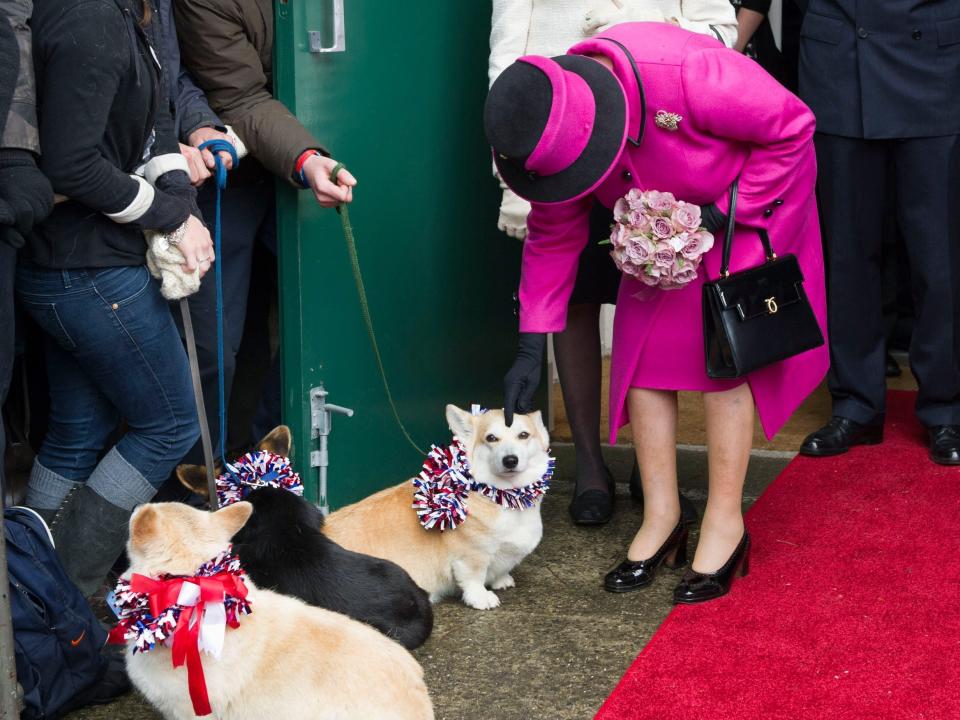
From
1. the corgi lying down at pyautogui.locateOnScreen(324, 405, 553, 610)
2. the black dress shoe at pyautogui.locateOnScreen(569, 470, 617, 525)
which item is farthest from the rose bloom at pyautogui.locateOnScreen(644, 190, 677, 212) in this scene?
the black dress shoe at pyautogui.locateOnScreen(569, 470, 617, 525)

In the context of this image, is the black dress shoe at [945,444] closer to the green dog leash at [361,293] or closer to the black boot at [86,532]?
the green dog leash at [361,293]

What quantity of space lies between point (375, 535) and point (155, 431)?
0.68m

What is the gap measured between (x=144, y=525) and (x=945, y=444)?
2897mm

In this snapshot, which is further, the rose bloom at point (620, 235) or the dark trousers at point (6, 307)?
the rose bloom at point (620, 235)

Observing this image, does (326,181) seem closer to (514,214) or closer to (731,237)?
(514,214)

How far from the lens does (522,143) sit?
260 centimetres

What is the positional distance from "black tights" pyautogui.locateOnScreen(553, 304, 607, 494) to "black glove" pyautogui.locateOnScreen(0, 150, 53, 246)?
1.85m

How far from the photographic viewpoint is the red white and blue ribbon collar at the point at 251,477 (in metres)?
2.86

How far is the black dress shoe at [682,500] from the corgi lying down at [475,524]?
0.62 meters

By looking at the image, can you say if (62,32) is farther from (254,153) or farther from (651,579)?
(651,579)

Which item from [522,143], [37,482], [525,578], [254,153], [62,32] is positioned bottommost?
[525,578]

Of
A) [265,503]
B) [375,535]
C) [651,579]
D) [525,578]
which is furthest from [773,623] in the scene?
[265,503]

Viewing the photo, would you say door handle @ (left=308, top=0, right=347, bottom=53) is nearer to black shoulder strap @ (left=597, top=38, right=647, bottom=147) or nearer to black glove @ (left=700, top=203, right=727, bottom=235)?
black shoulder strap @ (left=597, top=38, right=647, bottom=147)

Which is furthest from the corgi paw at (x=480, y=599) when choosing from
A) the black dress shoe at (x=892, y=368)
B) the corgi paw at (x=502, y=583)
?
the black dress shoe at (x=892, y=368)
